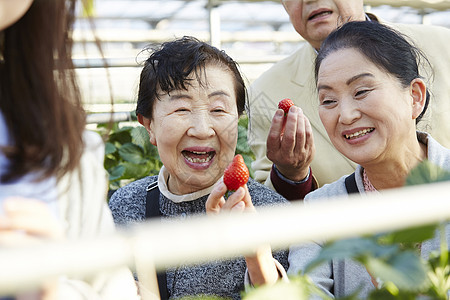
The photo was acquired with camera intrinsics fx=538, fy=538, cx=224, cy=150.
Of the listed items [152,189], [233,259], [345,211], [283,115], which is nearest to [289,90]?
[283,115]

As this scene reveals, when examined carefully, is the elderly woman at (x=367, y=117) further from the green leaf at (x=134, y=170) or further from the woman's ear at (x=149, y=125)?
the green leaf at (x=134, y=170)

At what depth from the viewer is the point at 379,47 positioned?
1.26 metres

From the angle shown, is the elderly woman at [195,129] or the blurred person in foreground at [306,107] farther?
the blurred person in foreground at [306,107]

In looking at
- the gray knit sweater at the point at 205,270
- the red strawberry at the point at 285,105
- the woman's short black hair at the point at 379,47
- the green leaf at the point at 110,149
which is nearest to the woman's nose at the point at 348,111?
the woman's short black hair at the point at 379,47

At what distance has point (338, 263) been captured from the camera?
3.88 feet

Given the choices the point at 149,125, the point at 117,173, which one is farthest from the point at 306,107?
the point at 117,173

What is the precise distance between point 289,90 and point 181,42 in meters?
0.62

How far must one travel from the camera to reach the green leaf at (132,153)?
225 cm

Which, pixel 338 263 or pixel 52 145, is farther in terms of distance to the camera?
pixel 338 263

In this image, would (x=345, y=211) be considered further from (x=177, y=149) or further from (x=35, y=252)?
(x=177, y=149)

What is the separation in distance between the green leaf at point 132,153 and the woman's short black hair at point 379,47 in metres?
1.11

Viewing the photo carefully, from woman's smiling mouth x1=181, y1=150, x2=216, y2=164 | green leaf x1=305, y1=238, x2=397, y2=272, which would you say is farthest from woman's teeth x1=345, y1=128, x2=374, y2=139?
green leaf x1=305, y1=238, x2=397, y2=272

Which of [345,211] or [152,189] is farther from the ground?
[345,211]

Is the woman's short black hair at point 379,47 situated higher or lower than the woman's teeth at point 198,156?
higher
